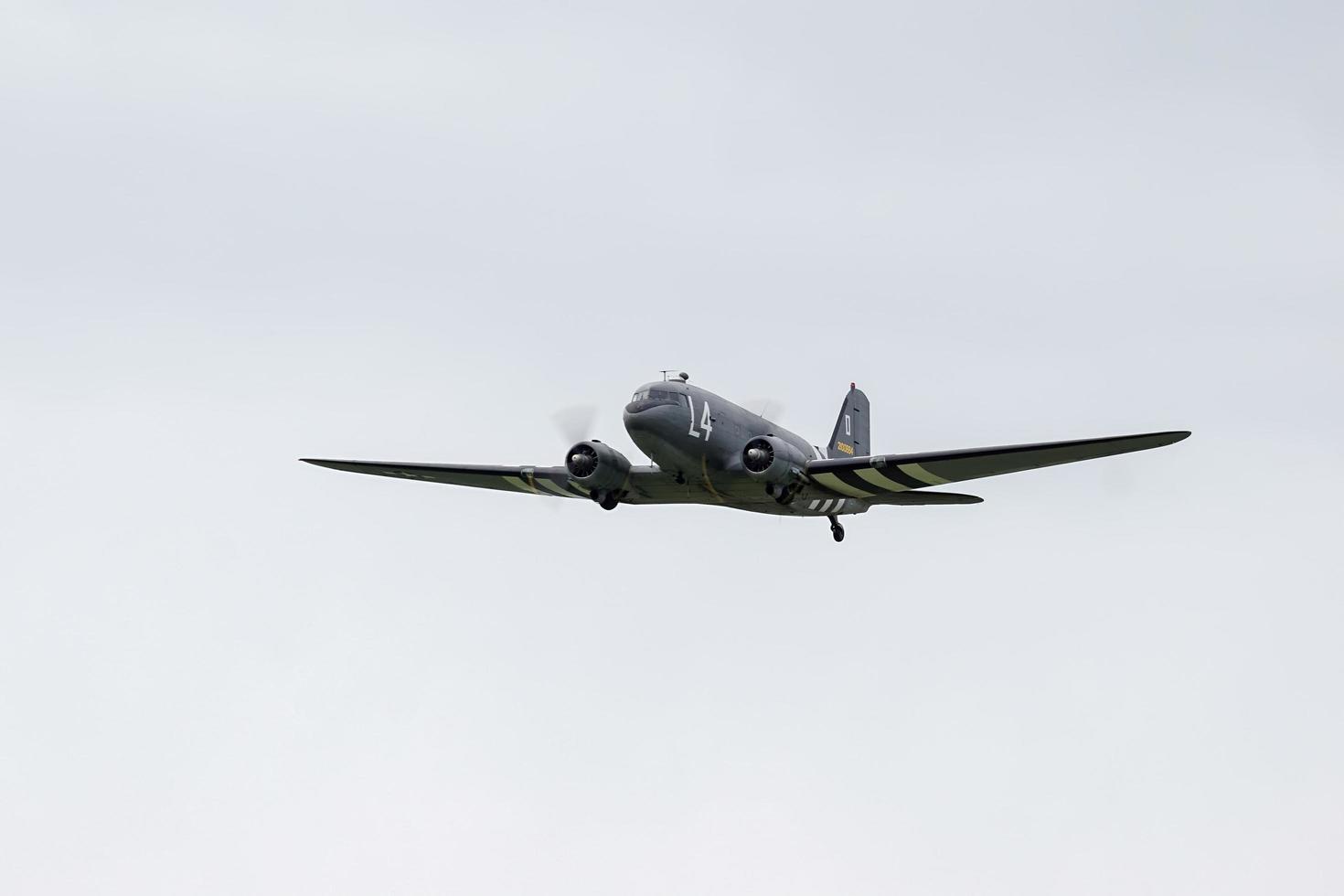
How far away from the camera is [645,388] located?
3572cm

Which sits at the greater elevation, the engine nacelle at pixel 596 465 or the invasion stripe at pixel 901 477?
the engine nacelle at pixel 596 465

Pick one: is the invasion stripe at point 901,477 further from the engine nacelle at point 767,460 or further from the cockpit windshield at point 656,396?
the cockpit windshield at point 656,396

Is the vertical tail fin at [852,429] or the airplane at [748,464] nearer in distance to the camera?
the airplane at [748,464]

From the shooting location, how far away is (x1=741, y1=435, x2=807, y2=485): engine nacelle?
1428 inches

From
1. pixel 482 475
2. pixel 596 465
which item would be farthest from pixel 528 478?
pixel 596 465

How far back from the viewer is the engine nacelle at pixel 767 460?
3628cm

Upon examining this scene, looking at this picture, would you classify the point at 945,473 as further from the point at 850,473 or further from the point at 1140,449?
the point at 1140,449

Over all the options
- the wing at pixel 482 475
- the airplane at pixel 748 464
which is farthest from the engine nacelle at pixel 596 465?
the wing at pixel 482 475

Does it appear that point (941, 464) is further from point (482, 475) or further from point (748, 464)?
point (482, 475)

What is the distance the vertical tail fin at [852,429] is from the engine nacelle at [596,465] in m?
7.77

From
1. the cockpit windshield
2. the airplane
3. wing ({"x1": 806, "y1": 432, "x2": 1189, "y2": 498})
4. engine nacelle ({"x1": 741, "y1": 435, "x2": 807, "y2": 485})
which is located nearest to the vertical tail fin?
the airplane

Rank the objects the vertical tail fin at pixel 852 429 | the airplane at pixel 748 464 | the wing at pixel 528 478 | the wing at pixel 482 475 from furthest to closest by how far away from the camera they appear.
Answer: the vertical tail fin at pixel 852 429 → the wing at pixel 482 475 → the wing at pixel 528 478 → the airplane at pixel 748 464

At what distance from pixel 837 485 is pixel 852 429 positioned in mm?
7796

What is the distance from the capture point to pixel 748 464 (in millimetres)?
36344
